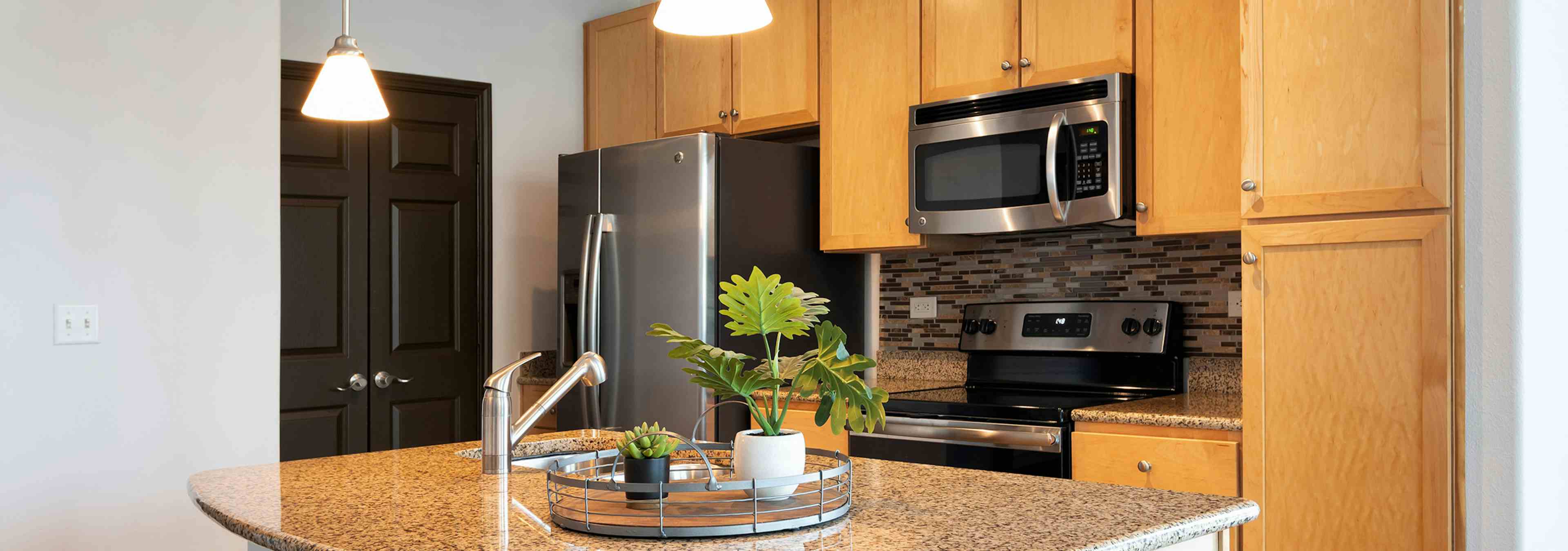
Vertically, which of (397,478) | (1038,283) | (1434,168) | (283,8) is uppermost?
(283,8)

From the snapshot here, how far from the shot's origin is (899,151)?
337 cm

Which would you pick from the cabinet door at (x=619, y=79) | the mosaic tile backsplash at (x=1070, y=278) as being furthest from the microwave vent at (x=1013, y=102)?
the cabinet door at (x=619, y=79)

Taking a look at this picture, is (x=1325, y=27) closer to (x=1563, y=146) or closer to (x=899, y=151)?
(x=1563, y=146)

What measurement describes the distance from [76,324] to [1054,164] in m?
2.42

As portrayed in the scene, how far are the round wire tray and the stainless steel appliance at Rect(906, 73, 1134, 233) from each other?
156cm

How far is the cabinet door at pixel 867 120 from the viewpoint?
335 centimetres

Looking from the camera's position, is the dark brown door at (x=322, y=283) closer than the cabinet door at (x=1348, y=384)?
No

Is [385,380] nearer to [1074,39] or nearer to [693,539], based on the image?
[1074,39]

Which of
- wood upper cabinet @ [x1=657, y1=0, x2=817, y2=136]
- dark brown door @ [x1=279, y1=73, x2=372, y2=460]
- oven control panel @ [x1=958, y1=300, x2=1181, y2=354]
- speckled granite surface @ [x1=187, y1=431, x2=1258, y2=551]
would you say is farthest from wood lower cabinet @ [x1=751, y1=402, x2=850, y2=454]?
dark brown door @ [x1=279, y1=73, x2=372, y2=460]

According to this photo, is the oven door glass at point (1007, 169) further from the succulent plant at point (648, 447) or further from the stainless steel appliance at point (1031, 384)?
the succulent plant at point (648, 447)

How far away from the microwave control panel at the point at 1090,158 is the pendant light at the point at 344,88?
1719 mm

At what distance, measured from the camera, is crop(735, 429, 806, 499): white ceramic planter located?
144 cm

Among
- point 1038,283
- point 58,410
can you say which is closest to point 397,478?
point 58,410

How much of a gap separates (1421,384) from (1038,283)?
4.22ft
